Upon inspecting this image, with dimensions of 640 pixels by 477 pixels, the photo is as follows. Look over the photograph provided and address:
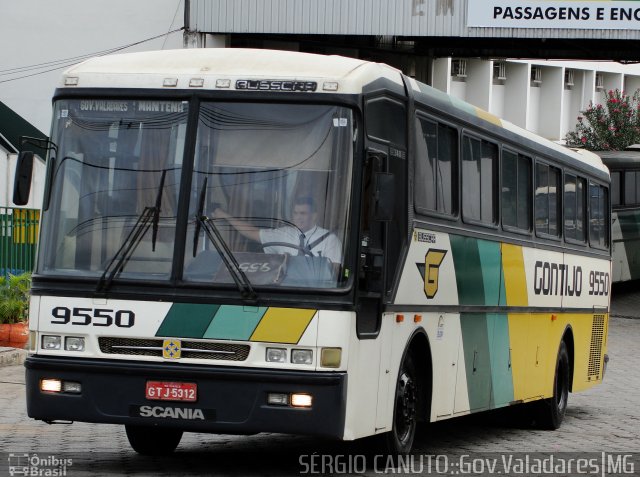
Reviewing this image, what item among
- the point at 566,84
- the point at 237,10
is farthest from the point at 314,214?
the point at 566,84

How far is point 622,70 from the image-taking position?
202ft

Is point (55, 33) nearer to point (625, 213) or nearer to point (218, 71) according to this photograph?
point (625, 213)

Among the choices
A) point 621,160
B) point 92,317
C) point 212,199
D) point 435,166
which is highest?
point 621,160

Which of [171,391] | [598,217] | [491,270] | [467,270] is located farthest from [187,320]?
[598,217]

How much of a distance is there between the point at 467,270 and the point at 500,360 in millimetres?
1609

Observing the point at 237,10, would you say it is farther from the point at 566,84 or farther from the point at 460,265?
the point at 566,84

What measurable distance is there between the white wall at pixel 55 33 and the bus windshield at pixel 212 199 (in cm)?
2224

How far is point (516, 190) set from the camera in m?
13.8

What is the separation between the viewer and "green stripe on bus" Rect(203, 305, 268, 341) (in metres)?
9.25

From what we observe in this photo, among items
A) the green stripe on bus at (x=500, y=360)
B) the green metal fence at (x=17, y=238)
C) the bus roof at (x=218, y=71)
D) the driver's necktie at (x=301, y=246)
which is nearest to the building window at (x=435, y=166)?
the bus roof at (x=218, y=71)

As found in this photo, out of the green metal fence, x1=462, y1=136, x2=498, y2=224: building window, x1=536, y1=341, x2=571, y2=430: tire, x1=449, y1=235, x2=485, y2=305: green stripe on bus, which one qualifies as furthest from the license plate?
the green metal fence

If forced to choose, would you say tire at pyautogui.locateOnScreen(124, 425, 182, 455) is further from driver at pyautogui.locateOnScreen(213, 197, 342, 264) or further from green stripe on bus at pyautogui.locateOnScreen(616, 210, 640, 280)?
green stripe on bus at pyautogui.locateOnScreen(616, 210, 640, 280)

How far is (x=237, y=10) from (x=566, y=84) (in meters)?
32.2

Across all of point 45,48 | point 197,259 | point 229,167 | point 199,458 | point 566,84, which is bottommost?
point 199,458
